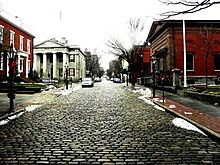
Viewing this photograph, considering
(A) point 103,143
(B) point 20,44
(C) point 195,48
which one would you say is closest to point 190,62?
(C) point 195,48

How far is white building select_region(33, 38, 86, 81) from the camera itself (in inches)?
2859

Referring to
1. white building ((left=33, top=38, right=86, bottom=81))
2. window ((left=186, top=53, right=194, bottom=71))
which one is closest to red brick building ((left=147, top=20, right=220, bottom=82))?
window ((left=186, top=53, right=194, bottom=71))

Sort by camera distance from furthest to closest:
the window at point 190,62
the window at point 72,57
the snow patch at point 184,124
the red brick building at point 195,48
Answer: the window at point 72,57 → the window at point 190,62 → the red brick building at point 195,48 → the snow patch at point 184,124

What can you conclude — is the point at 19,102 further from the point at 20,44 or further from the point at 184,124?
the point at 20,44

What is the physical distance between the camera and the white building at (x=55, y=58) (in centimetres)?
7262

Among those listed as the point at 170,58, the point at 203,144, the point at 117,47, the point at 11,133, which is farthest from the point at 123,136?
the point at 117,47

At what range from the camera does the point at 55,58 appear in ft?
239

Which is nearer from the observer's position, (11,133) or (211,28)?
(11,133)

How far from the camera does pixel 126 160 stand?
16.6 feet

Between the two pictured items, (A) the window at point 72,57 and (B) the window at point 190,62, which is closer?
(B) the window at point 190,62

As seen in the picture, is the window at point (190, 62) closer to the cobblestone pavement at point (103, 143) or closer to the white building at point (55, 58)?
the cobblestone pavement at point (103, 143)

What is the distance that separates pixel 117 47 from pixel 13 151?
33.7m

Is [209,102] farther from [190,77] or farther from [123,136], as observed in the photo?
[190,77]

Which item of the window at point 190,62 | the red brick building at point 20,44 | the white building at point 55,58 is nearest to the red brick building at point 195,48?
the window at point 190,62
